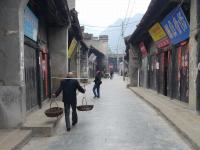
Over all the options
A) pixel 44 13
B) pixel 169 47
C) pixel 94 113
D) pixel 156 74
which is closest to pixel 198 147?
pixel 94 113

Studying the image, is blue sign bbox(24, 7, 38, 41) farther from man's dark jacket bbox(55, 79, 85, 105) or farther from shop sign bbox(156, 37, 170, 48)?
shop sign bbox(156, 37, 170, 48)

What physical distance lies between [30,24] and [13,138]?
17.0ft

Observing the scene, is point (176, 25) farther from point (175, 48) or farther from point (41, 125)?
point (41, 125)

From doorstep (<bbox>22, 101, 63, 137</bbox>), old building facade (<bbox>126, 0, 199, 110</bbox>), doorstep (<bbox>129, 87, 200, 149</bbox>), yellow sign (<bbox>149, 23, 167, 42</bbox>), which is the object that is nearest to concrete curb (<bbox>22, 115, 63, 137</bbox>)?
doorstep (<bbox>22, 101, 63, 137</bbox>)

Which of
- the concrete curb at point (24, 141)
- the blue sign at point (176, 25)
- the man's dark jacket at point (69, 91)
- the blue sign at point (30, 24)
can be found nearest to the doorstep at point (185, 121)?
the blue sign at point (176, 25)

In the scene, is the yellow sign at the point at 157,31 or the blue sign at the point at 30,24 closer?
the blue sign at the point at 30,24

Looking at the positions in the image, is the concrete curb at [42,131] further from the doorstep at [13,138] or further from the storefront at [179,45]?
the storefront at [179,45]

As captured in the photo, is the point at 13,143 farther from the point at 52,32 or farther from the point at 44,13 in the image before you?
the point at 52,32

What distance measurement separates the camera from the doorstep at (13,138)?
25.1 feet

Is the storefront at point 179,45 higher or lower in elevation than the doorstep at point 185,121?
higher

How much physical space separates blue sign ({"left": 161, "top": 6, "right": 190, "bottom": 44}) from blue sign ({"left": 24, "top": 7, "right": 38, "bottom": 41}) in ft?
16.3

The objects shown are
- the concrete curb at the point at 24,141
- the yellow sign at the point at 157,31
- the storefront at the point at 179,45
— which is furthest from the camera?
the yellow sign at the point at 157,31

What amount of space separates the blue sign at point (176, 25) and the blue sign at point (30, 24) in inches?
196

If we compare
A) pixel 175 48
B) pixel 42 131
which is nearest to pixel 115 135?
pixel 42 131
